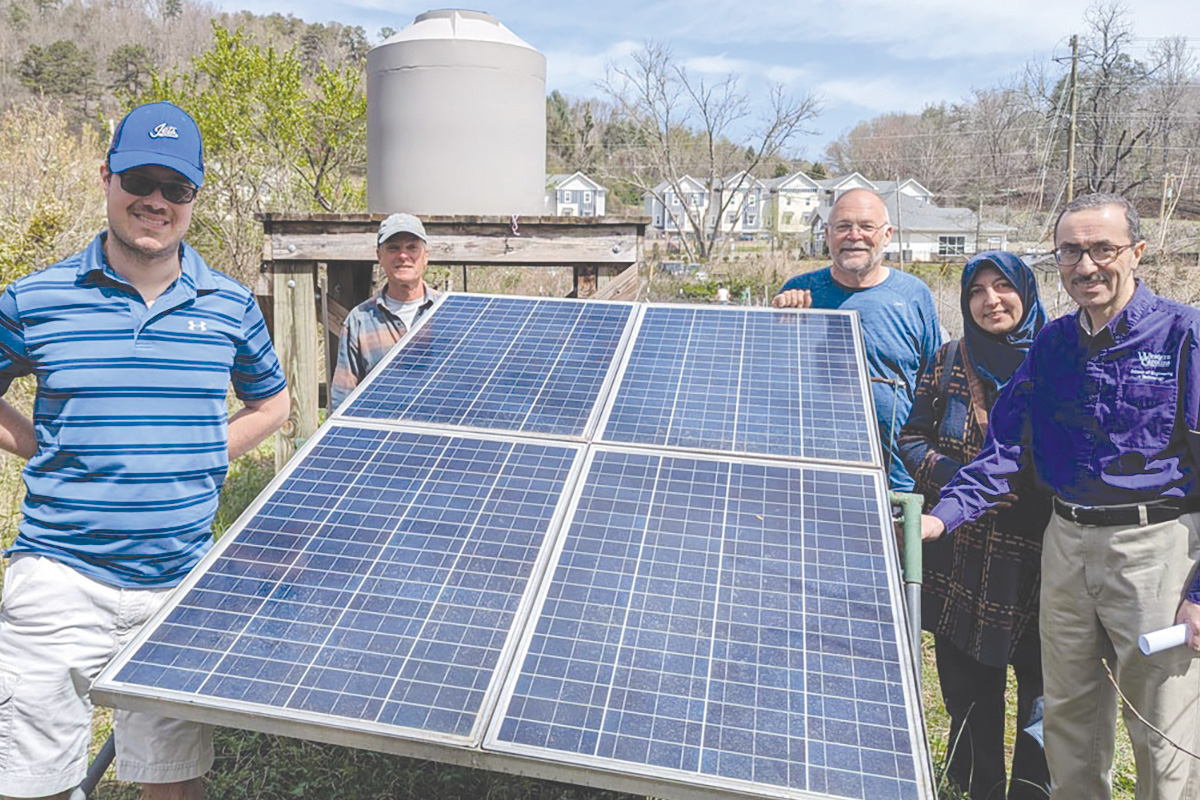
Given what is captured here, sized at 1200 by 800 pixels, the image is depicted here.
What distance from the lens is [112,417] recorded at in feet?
8.15

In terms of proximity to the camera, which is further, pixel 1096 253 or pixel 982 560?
pixel 982 560

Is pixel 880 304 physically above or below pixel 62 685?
above

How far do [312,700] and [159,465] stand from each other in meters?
1.04

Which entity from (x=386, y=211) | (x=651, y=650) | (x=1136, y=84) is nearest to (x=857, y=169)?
(x=1136, y=84)

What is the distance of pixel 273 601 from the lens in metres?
2.17

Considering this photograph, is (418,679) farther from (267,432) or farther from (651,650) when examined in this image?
(267,432)

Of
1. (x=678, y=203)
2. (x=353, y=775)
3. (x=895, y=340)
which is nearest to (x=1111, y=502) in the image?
(x=895, y=340)

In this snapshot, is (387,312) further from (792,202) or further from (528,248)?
(792,202)

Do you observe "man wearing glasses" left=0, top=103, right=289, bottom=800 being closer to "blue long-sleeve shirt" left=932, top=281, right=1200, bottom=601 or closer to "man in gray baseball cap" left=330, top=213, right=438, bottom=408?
"man in gray baseball cap" left=330, top=213, right=438, bottom=408

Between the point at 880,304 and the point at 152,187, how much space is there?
2.81 metres

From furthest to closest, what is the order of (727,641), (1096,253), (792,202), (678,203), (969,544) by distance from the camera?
(792,202), (678,203), (969,544), (1096,253), (727,641)

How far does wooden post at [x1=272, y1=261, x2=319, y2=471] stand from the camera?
620 cm

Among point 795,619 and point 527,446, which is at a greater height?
point 527,446

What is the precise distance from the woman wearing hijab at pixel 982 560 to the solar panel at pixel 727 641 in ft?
3.38
